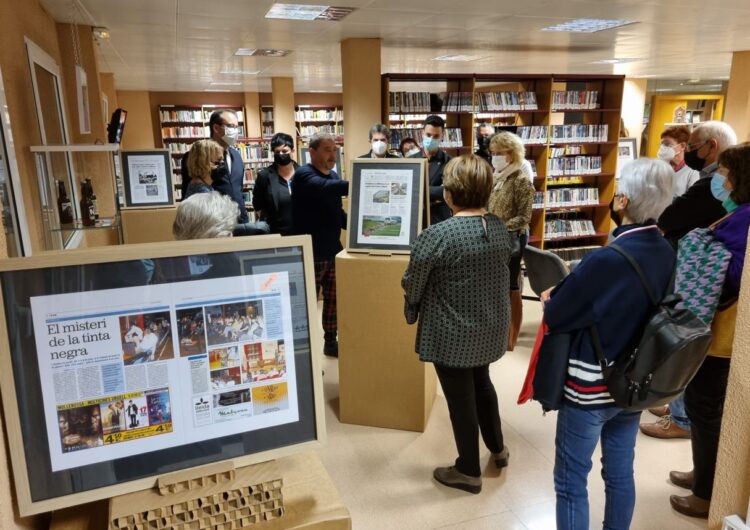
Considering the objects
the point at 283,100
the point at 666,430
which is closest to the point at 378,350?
the point at 666,430

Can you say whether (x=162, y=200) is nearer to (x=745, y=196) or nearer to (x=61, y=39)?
(x=61, y=39)

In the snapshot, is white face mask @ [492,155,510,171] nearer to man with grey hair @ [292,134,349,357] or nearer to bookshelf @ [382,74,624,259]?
man with grey hair @ [292,134,349,357]

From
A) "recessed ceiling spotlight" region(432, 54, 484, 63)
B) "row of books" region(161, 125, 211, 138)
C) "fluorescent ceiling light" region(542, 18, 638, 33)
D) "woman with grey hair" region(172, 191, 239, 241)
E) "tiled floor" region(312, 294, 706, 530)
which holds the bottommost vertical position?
"tiled floor" region(312, 294, 706, 530)

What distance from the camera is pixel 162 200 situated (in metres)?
5.09

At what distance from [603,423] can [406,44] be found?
18.4ft

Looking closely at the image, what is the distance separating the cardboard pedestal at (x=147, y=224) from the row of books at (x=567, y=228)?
15.6 ft

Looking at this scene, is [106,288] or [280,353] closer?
[106,288]

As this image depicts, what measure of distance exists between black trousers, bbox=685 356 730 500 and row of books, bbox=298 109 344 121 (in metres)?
11.5

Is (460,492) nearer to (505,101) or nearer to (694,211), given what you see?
(694,211)

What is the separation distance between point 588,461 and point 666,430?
1.40 metres

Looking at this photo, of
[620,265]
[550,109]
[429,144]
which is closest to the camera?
[620,265]

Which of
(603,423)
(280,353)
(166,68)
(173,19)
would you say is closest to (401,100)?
(173,19)

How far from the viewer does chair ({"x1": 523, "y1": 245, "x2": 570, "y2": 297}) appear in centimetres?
321

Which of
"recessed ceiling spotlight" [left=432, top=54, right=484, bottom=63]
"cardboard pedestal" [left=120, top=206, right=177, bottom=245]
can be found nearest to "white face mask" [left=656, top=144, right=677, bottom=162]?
"recessed ceiling spotlight" [left=432, top=54, right=484, bottom=63]
